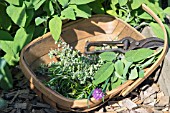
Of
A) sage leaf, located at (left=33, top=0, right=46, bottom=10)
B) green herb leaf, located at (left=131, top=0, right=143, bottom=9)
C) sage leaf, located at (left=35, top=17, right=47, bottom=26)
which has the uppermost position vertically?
sage leaf, located at (left=33, top=0, right=46, bottom=10)

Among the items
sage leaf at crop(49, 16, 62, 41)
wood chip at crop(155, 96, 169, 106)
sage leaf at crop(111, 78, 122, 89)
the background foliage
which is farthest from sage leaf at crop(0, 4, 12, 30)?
wood chip at crop(155, 96, 169, 106)

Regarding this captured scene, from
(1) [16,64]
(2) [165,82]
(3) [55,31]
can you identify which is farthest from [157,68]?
(1) [16,64]

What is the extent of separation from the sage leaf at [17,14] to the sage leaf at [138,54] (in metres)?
0.59

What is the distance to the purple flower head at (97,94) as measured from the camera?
2303 millimetres

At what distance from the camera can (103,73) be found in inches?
94.8

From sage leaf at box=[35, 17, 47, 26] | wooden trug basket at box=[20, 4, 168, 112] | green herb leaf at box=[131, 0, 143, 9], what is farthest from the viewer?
green herb leaf at box=[131, 0, 143, 9]

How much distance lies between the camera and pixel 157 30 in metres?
2.61

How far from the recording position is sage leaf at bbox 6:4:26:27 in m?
2.44

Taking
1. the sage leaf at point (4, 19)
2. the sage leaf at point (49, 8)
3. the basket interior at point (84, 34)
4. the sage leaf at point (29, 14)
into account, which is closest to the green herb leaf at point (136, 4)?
the basket interior at point (84, 34)

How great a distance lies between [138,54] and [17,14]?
673 millimetres

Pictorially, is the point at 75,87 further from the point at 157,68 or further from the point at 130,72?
the point at 157,68

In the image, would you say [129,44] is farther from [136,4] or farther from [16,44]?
[16,44]

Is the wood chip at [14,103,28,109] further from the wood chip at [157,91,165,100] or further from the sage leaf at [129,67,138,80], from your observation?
the wood chip at [157,91,165,100]

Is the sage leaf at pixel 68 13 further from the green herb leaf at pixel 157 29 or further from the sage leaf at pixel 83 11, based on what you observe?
the green herb leaf at pixel 157 29
